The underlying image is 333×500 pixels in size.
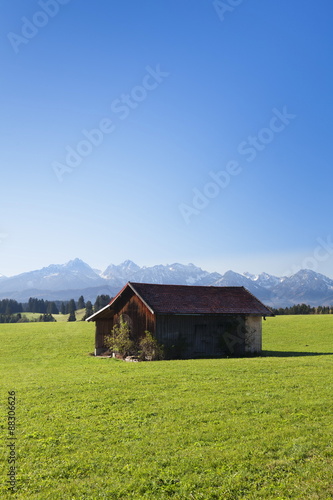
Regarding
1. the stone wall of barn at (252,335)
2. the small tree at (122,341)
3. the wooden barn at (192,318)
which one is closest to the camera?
the wooden barn at (192,318)

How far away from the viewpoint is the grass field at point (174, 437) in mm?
8461

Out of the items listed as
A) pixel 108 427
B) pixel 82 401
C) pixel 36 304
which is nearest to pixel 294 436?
pixel 108 427

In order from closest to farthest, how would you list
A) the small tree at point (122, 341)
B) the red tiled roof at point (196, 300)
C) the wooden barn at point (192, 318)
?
the wooden barn at point (192, 318)
the red tiled roof at point (196, 300)
the small tree at point (122, 341)

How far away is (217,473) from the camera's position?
29.4 ft

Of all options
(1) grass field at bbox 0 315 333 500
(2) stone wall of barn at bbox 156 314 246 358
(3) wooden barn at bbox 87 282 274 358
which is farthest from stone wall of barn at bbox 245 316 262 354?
(1) grass field at bbox 0 315 333 500

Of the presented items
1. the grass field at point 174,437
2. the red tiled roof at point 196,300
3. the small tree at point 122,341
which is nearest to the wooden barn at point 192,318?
the red tiled roof at point 196,300

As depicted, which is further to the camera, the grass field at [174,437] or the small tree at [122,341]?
the small tree at [122,341]

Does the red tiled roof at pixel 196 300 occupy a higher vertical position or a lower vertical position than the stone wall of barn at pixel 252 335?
higher

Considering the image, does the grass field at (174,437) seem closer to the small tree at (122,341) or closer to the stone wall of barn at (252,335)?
the small tree at (122,341)

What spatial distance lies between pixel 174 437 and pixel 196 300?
26876 mm

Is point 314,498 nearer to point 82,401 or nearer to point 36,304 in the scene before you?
point 82,401

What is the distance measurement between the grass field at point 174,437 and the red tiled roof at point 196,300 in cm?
1406

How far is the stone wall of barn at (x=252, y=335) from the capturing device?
37.7m

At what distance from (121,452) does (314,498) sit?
4651 mm
